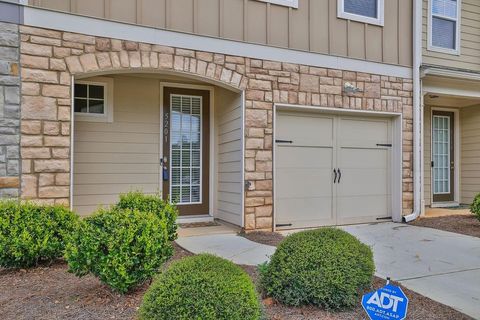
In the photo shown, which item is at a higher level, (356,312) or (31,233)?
(31,233)

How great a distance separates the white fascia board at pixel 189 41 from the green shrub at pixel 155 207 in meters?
2.18

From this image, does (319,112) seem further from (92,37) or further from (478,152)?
(478,152)

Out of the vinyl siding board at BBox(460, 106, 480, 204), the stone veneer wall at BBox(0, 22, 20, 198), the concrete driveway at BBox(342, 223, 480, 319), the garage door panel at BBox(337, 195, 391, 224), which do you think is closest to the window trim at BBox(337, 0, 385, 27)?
the garage door panel at BBox(337, 195, 391, 224)

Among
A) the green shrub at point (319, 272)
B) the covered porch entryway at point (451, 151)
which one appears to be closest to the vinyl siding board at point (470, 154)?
the covered porch entryway at point (451, 151)

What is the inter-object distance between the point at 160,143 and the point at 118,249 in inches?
139

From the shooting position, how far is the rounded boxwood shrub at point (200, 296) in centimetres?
215

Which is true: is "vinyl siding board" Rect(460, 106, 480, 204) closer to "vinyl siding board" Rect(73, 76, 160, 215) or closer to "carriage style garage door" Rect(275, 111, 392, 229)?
"carriage style garage door" Rect(275, 111, 392, 229)

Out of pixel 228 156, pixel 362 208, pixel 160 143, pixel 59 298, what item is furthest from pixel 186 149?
pixel 59 298

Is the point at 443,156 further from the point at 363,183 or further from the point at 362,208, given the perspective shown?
the point at 362,208

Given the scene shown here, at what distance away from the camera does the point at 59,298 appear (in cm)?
301

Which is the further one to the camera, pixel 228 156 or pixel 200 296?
pixel 228 156

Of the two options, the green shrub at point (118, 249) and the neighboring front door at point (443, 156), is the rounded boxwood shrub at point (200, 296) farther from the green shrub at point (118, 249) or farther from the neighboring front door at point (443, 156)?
the neighboring front door at point (443, 156)

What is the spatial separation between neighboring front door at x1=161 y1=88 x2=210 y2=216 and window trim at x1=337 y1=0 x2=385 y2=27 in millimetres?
2563

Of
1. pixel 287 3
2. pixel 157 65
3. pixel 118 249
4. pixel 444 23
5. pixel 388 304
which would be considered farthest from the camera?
pixel 444 23
